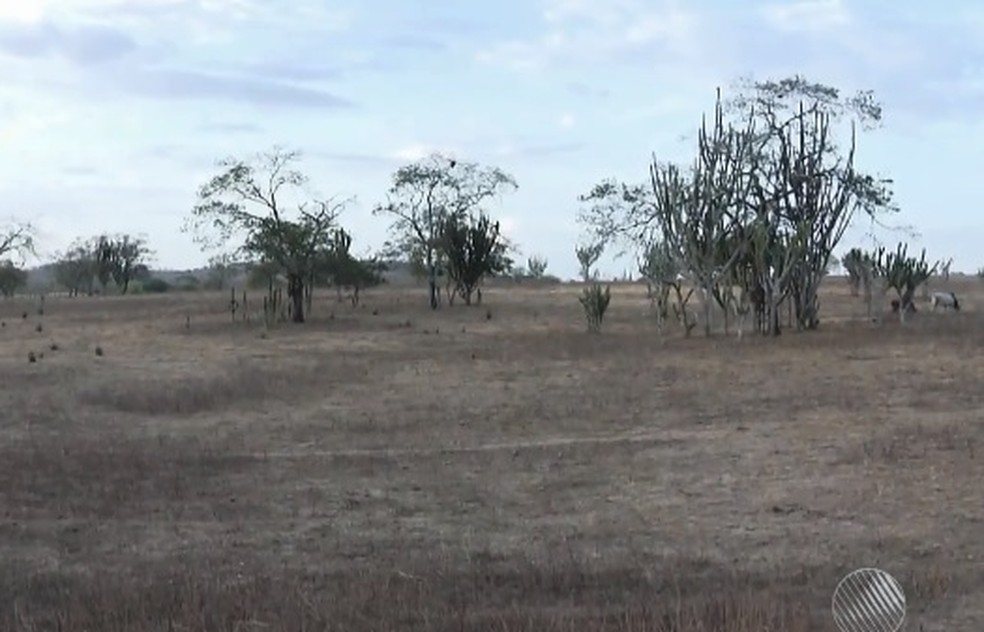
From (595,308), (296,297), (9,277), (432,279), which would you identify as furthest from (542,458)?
(9,277)

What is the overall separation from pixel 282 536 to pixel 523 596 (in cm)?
315

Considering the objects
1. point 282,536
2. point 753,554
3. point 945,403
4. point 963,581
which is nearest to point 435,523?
point 282,536

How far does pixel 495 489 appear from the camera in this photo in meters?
12.8

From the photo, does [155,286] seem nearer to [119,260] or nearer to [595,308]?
[119,260]

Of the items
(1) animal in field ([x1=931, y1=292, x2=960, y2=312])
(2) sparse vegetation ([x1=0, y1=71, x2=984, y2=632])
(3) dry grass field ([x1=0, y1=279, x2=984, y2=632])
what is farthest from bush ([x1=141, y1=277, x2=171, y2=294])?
(3) dry grass field ([x1=0, y1=279, x2=984, y2=632])

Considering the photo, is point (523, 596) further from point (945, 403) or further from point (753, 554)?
point (945, 403)

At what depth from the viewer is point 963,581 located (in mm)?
8469

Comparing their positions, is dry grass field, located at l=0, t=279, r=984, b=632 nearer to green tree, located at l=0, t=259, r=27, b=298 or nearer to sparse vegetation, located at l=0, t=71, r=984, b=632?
sparse vegetation, located at l=0, t=71, r=984, b=632

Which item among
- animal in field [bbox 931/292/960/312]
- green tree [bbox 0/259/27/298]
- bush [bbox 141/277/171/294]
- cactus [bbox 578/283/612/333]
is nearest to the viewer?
cactus [bbox 578/283/612/333]

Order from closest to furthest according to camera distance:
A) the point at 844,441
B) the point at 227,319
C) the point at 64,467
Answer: the point at 64,467 < the point at 844,441 < the point at 227,319

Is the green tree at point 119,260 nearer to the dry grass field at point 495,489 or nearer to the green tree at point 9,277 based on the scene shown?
the green tree at point 9,277

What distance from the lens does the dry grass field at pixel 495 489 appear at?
309 inches

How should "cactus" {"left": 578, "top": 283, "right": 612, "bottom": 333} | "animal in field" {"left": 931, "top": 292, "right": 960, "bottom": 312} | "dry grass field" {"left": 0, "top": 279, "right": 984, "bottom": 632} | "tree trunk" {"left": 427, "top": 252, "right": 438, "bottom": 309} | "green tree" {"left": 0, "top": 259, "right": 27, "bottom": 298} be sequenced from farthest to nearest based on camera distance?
1. "green tree" {"left": 0, "top": 259, "right": 27, "bottom": 298}
2. "tree trunk" {"left": 427, "top": 252, "right": 438, "bottom": 309}
3. "animal in field" {"left": 931, "top": 292, "right": 960, "bottom": 312}
4. "cactus" {"left": 578, "top": 283, "right": 612, "bottom": 333}
5. "dry grass field" {"left": 0, "top": 279, "right": 984, "bottom": 632}

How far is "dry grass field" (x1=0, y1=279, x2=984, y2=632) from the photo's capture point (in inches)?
309
